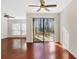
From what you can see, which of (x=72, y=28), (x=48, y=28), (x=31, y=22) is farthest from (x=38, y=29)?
(x=72, y=28)

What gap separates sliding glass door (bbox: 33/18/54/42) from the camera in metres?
12.3

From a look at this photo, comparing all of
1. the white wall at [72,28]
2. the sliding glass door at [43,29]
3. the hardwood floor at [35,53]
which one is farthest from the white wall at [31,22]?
the white wall at [72,28]

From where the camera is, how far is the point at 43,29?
Answer: 12.5m

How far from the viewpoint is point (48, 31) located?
41.0 feet

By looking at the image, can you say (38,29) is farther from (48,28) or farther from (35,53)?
(35,53)

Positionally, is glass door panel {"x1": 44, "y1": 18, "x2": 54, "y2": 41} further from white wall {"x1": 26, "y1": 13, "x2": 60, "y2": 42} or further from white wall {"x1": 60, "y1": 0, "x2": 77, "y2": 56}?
white wall {"x1": 60, "y1": 0, "x2": 77, "y2": 56}

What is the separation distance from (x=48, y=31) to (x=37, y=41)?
59.3 inches

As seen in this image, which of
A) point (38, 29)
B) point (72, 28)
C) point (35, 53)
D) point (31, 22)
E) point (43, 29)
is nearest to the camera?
point (72, 28)

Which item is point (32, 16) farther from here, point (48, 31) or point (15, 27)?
point (15, 27)

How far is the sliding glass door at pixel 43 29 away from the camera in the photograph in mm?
12275

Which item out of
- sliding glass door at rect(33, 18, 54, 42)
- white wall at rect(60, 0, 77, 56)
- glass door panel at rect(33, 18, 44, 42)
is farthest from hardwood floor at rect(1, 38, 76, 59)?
sliding glass door at rect(33, 18, 54, 42)

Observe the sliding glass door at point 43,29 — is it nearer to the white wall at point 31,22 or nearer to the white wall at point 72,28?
the white wall at point 31,22

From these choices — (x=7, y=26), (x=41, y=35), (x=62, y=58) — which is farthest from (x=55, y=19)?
(x=7, y=26)

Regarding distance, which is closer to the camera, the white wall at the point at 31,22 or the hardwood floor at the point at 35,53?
the hardwood floor at the point at 35,53
